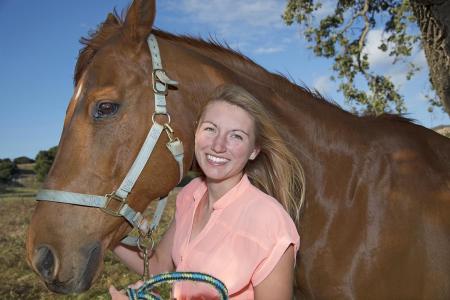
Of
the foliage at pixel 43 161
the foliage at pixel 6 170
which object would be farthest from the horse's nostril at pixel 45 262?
the foliage at pixel 43 161

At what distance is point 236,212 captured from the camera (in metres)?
1.87

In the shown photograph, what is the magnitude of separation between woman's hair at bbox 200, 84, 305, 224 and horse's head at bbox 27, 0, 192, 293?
1.35ft

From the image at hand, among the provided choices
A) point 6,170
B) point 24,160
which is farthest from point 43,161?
point 24,160

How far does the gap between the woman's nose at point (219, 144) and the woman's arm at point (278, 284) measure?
22.2 inches

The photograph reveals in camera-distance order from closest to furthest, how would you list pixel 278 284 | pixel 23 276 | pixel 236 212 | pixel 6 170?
pixel 278 284, pixel 236 212, pixel 23 276, pixel 6 170

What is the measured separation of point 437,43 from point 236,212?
18.0 ft

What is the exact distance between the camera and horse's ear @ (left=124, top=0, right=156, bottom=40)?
2.38m

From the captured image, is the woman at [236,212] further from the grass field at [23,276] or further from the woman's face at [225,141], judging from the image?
the grass field at [23,276]

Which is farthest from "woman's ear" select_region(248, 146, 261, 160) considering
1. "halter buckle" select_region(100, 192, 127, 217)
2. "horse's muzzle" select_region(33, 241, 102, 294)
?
"horse's muzzle" select_region(33, 241, 102, 294)

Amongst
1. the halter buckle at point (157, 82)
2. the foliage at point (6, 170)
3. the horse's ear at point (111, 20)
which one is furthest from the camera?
the foliage at point (6, 170)

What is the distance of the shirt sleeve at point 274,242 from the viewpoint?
1683 millimetres

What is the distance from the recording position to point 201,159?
6.70 ft

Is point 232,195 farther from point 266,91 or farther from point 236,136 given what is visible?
point 266,91

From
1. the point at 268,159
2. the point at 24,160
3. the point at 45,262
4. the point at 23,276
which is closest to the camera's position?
the point at 45,262
